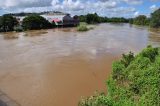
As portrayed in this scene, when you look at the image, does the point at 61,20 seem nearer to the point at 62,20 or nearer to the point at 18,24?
the point at 62,20

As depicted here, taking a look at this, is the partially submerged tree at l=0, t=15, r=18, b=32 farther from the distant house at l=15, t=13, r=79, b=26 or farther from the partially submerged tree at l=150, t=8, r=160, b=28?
the partially submerged tree at l=150, t=8, r=160, b=28

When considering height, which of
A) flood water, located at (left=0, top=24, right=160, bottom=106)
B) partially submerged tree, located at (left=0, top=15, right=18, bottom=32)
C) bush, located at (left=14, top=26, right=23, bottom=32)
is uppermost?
partially submerged tree, located at (left=0, top=15, right=18, bottom=32)

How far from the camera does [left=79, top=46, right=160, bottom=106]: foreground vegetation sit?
239 inches

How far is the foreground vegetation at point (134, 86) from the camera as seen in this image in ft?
19.9

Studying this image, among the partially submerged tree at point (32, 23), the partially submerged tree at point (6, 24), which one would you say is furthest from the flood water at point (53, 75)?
the partially submerged tree at point (32, 23)

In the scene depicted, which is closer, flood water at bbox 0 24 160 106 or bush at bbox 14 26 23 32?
flood water at bbox 0 24 160 106

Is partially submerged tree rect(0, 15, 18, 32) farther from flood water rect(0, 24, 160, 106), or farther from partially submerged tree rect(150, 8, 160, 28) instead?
partially submerged tree rect(150, 8, 160, 28)

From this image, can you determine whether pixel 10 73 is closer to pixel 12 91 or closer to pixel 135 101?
pixel 12 91

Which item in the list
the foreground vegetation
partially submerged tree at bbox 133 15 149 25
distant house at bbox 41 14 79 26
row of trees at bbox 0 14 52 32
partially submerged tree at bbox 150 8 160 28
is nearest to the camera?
the foreground vegetation

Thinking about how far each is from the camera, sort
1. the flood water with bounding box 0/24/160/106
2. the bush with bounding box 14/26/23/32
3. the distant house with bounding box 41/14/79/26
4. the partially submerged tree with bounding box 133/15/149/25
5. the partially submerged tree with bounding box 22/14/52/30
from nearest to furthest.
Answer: the flood water with bounding box 0/24/160/106
the bush with bounding box 14/26/23/32
the partially submerged tree with bounding box 22/14/52/30
the distant house with bounding box 41/14/79/26
the partially submerged tree with bounding box 133/15/149/25

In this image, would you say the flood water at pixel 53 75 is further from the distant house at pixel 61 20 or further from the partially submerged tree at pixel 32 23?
the distant house at pixel 61 20

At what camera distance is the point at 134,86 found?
21.6ft

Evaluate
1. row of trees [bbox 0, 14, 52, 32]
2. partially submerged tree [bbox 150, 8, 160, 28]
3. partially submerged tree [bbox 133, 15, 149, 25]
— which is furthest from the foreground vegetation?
partially submerged tree [bbox 133, 15, 149, 25]

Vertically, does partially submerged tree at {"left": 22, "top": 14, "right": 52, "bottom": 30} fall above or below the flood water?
above
